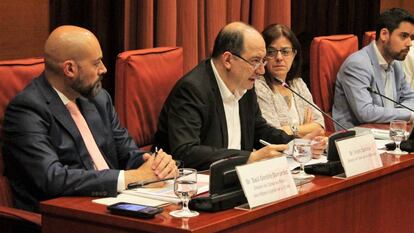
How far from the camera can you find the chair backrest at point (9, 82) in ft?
9.05

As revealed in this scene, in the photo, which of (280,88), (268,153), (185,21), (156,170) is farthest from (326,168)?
(185,21)

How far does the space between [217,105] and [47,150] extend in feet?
2.97

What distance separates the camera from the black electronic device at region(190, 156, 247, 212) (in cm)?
223

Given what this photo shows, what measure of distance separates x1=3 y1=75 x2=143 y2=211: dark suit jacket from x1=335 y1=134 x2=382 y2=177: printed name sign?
0.79 metres

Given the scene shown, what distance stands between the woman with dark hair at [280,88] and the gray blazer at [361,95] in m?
0.50

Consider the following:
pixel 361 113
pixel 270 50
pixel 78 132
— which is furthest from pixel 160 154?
pixel 361 113

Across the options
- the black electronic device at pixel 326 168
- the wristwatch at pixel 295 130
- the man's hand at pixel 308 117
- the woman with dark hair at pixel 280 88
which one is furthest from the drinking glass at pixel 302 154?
the man's hand at pixel 308 117

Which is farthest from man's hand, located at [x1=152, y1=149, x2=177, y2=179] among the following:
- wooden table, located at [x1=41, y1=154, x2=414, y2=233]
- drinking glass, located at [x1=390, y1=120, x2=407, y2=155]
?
drinking glass, located at [x1=390, y1=120, x2=407, y2=155]

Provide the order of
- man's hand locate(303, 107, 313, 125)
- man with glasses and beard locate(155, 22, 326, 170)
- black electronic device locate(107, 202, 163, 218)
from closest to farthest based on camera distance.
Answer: black electronic device locate(107, 202, 163, 218) < man with glasses and beard locate(155, 22, 326, 170) < man's hand locate(303, 107, 313, 125)

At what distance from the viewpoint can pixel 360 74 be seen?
14.3ft

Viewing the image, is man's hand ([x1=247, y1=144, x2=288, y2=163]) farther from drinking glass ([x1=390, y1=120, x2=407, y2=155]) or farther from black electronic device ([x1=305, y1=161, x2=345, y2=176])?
drinking glass ([x1=390, y1=120, x2=407, y2=155])

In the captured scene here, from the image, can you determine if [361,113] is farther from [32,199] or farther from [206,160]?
[32,199]

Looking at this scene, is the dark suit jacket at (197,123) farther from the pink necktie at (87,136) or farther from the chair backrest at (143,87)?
the pink necktie at (87,136)

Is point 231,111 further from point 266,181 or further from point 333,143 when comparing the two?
point 266,181
